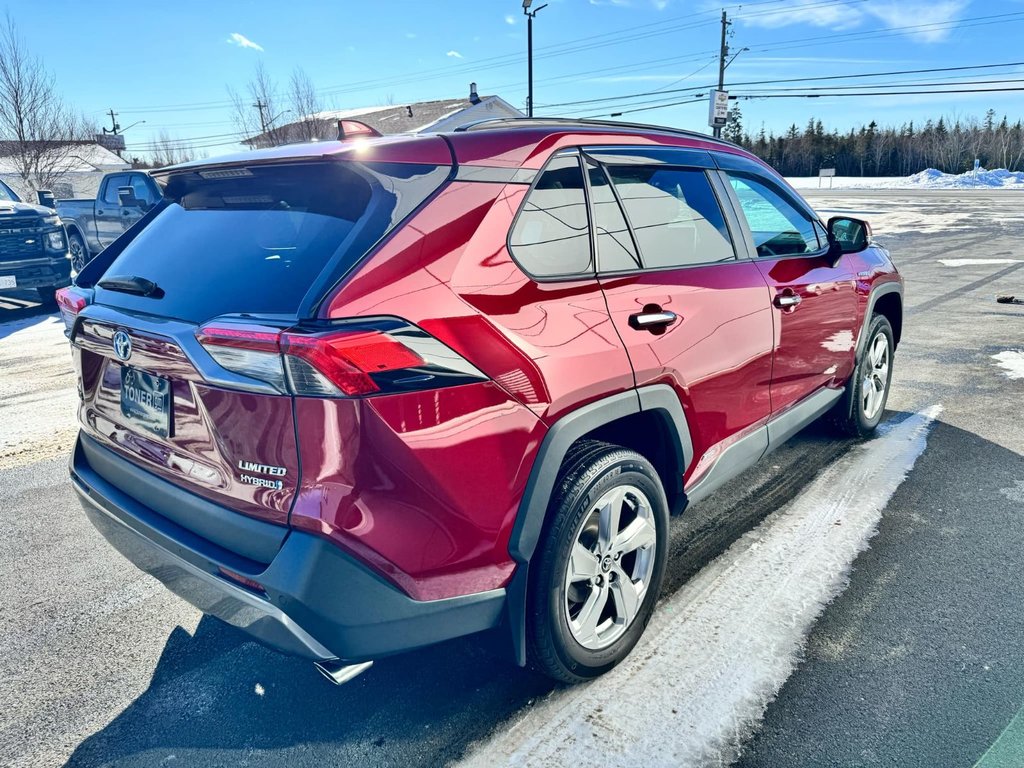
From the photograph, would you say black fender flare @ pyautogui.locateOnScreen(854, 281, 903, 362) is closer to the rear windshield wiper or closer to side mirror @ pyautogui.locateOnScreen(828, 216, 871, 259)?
side mirror @ pyautogui.locateOnScreen(828, 216, 871, 259)

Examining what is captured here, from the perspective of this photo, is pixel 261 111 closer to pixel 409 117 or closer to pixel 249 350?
pixel 409 117

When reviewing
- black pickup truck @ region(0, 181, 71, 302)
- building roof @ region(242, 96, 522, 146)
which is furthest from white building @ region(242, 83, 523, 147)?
black pickup truck @ region(0, 181, 71, 302)

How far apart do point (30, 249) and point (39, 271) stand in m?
0.30

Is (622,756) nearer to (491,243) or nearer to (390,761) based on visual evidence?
(390,761)

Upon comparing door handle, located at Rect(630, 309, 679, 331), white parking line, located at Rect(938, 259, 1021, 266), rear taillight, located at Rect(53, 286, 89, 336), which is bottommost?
white parking line, located at Rect(938, 259, 1021, 266)

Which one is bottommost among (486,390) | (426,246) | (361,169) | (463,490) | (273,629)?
(273,629)

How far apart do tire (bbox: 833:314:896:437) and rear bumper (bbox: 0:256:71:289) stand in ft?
32.2

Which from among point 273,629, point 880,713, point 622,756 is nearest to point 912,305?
point 880,713

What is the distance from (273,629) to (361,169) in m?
1.28

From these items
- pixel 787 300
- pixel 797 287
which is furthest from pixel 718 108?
pixel 787 300

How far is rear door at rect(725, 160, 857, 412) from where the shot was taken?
10.9 ft

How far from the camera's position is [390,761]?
2082 mm

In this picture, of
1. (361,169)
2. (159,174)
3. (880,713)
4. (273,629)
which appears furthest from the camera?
(159,174)

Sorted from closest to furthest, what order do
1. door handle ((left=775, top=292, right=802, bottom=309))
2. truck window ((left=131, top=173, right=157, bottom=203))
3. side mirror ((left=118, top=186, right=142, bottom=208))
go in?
door handle ((left=775, top=292, right=802, bottom=309)) < side mirror ((left=118, top=186, right=142, bottom=208)) < truck window ((left=131, top=173, right=157, bottom=203))
